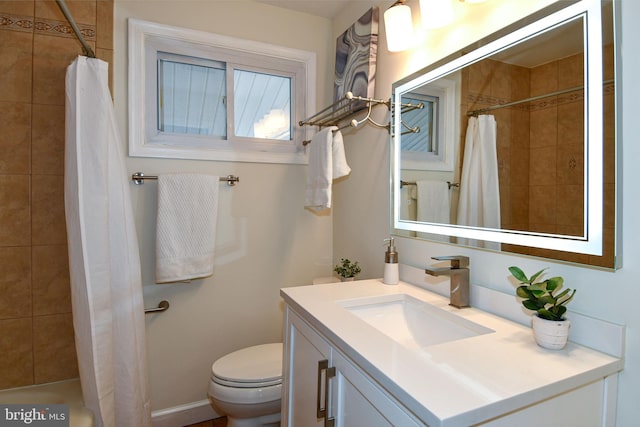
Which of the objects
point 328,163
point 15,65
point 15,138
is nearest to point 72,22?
point 15,65

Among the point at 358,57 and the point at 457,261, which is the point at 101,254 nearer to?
the point at 457,261

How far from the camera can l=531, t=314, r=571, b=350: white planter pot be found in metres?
0.75

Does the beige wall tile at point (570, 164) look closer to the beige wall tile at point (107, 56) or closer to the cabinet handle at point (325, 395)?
the cabinet handle at point (325, 395)

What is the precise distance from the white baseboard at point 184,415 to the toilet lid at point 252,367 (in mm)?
423

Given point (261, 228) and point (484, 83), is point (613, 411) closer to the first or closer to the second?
point (484, 83)

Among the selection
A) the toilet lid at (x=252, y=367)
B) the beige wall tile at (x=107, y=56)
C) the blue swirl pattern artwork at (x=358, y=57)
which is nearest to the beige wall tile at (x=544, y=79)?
the blue swirl pattern artwork at (x=358, y=57)

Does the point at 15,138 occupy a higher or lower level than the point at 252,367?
higher

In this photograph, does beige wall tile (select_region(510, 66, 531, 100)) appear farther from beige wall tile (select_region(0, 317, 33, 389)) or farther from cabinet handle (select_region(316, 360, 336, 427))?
beige wall tile (select_region(0, 317, 33, 389))

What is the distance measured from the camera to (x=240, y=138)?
1984 mm

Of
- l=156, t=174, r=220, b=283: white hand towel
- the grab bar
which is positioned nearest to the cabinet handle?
l=156, t=174, r=220, b=283: white hand towel

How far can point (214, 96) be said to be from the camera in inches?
76.3

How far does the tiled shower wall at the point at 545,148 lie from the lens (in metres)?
0.77

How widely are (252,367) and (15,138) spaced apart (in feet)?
5.05

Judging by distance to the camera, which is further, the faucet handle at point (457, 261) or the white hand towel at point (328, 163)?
the white hand towel at point (328, 163)
